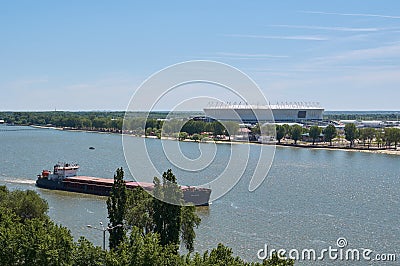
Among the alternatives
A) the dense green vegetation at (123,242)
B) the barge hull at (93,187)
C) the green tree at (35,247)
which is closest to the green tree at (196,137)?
the barge hull at (93,187)

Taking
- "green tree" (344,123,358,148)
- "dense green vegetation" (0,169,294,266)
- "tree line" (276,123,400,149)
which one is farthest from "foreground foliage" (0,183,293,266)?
"green tree" (344,123,358,148)

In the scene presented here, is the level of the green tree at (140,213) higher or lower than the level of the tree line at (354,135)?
lower

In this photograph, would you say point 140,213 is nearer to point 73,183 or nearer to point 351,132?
point 73,183

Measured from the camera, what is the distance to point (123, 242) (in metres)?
6.88

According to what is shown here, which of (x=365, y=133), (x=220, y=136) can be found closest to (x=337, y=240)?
(x=365, y=133)

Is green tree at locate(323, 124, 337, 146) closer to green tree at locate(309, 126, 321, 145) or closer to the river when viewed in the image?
green tree at locate(309, 126, 321, 145)

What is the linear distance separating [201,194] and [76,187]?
499cm

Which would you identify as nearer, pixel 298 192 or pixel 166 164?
pixel 298 192

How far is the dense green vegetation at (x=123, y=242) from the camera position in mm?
6031

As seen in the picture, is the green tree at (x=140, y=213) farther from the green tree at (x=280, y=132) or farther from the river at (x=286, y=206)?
the green tree at (x=280, y=132)

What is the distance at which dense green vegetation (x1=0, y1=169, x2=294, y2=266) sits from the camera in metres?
6.03

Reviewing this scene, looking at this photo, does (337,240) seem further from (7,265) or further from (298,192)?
(7,265)

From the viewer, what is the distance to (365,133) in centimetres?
3581

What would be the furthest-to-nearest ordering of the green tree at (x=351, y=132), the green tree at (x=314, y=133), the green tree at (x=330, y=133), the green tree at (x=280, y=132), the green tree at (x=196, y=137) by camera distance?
the green tree at (x=280, y=132) → the green tree at (x=314, y=133) → the green tree at (x=330, y=133) → the green tree at (x=196, y=137) → the green tree at (x=351, y=132)
